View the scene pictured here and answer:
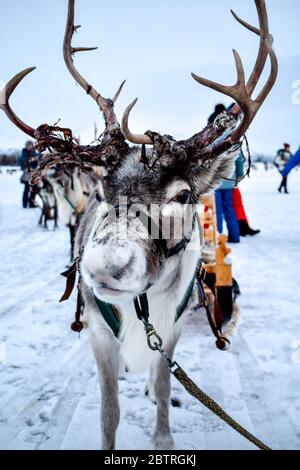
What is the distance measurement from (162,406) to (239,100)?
2.09 m

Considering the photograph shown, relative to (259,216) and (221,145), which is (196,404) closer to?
(221,145)

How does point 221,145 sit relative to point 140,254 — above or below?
above

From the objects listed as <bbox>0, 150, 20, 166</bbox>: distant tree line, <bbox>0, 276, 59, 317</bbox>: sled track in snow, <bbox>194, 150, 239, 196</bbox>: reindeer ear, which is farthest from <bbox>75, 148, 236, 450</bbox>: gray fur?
<bbox>0, 150, 20, 166</bbox>: distant tree line

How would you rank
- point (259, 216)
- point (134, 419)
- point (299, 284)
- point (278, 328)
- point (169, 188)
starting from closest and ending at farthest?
point (169, 188), point (134, 419), point (278, 328), point (299, 284), point (259, 216)

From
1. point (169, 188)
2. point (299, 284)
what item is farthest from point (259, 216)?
point (169, 188)

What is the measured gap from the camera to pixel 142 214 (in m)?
1.87

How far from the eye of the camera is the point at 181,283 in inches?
95.0

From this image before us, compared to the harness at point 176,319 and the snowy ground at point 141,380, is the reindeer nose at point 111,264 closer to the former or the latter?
the harness at point 176,319

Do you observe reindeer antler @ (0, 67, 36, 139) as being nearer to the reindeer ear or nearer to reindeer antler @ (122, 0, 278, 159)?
reindeer antler @ (122, 0, 278, 159)

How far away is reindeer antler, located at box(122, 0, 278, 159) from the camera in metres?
2.00

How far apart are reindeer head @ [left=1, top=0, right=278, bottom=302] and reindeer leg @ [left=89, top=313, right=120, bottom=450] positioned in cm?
75

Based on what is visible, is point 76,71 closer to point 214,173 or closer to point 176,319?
point 214,173

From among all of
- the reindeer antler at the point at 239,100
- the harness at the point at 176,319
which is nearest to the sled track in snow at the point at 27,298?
the harness at the point at 176,319
